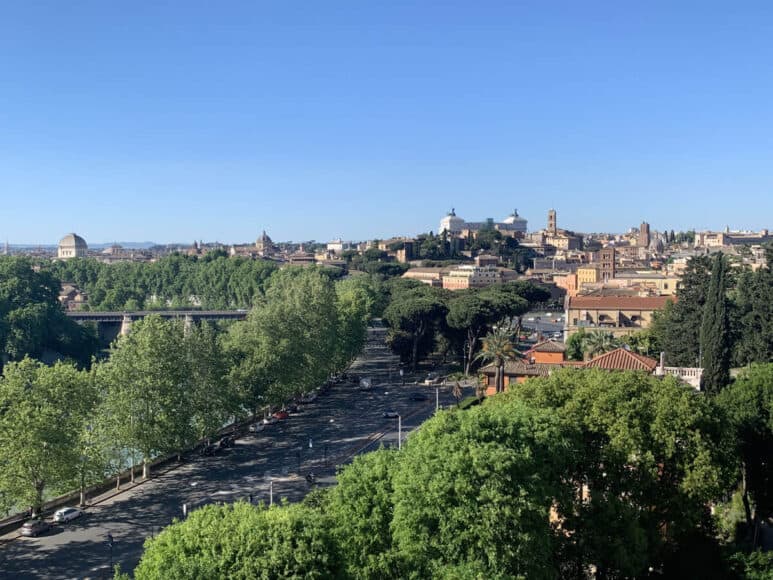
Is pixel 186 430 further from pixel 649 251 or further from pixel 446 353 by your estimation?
pixel 649 251

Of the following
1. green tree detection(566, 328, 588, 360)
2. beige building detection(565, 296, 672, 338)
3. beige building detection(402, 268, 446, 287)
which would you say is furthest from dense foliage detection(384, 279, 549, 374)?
beige building detection(402, 268, 446, 287)

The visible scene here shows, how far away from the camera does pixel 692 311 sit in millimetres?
47656

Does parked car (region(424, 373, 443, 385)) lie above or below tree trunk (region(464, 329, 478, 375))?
below

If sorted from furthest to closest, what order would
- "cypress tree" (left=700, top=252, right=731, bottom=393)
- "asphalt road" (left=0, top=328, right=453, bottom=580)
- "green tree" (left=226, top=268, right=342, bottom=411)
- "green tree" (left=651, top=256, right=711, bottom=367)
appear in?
"green tree" (left=226, top=268, right=342, bottom=411) < "green tree" (left=651, top=256, right=711, bottom=367) < "cypress tree" (left=700, top=252, right=731, bottom=393) < "asphalt road" (left=0, top=328, right=453, bottom=580)

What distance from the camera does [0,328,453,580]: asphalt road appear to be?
27.2m

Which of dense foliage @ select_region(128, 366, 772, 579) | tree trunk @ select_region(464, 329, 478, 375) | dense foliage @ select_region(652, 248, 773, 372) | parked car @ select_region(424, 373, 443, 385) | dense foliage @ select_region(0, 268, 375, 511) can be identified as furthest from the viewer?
tree trunk @ select_region(464, 329, 478, 375)

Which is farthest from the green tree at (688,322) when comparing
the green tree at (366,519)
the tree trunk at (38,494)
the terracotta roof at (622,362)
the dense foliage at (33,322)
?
the dense foliage at (33,322)

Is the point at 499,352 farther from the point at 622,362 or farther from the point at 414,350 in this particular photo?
the point at 414,350

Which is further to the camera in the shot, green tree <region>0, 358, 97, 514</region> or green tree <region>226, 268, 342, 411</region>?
green tree <region>226, 268, 342, 411</region>

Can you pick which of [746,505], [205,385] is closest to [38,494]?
[205,385]

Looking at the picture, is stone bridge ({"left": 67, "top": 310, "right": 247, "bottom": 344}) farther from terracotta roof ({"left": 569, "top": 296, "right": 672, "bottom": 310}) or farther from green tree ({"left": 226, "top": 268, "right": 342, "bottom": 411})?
terracotta roof ({"left": 569, "top": 296, "right": 672, "bottom": 310})

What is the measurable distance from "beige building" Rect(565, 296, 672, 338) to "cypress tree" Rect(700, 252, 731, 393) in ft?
99.0

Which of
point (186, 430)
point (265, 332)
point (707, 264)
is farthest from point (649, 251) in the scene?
point (186, 430)

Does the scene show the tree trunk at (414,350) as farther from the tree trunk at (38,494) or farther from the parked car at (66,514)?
the tree trunk at (38,494)
